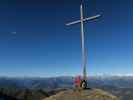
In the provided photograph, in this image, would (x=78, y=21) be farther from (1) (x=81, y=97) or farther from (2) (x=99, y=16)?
(1) (x=81, y=97)

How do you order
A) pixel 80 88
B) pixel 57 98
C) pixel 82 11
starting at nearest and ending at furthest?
pixel 57 98 → pixel 80 88 → pixel 82 11

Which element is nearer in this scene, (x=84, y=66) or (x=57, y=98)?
(x=57, y=98)

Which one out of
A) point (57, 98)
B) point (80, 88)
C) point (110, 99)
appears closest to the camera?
point (110, 99)

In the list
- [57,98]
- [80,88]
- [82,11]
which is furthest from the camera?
[82,11]

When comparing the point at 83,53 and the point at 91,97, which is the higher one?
the point at 83,53

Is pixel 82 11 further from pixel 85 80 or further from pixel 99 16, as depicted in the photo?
pixel 85 80

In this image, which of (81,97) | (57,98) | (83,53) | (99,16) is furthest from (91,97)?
(99,16)

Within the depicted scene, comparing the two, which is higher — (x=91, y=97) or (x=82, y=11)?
(x=82, y=11)

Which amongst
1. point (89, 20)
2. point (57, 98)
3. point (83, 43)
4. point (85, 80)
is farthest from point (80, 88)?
point (89, 20)

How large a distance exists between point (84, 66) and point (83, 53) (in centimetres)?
140

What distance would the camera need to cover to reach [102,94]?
25719mm

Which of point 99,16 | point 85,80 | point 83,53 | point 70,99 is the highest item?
point 99,16

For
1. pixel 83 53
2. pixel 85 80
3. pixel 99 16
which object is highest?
pixel 99 16

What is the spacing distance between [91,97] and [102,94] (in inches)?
42.8
